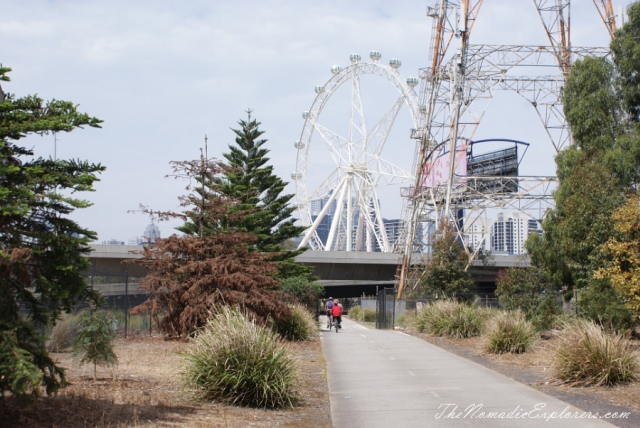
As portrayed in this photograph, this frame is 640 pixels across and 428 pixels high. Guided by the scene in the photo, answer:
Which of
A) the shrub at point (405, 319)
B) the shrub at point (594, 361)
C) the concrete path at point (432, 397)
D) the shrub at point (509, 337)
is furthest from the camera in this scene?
the shrub at point (405, 319)

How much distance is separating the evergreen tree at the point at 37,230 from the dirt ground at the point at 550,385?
6.93 meters

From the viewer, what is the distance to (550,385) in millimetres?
11867

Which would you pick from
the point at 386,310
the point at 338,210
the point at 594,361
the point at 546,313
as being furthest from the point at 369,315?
the point at 594,361

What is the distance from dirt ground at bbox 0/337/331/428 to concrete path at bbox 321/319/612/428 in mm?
449

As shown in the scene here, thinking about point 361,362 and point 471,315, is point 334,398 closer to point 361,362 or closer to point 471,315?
point 361,362

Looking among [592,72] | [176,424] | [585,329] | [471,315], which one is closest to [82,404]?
[176,424]

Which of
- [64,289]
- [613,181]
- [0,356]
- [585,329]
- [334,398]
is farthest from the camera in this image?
[613,181]

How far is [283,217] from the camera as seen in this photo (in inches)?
1516

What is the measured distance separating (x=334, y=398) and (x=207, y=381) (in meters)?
2.15

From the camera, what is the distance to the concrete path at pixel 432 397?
Result: 30.0 ft

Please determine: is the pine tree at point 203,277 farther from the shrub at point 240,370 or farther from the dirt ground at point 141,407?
the shrub at point 240,370

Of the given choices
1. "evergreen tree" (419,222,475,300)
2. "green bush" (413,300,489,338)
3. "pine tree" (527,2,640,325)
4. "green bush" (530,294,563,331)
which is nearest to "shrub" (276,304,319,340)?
"green bush" (413,300,489,338)

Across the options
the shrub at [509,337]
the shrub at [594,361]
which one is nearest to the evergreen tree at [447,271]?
the shrub at [509,337]

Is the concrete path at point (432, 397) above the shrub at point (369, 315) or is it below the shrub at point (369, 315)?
above
